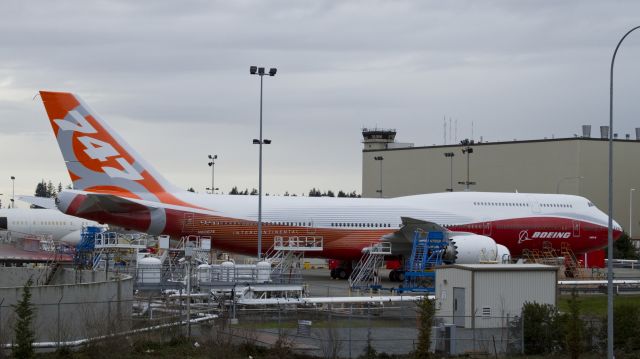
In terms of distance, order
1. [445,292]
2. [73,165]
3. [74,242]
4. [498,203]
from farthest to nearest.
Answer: [74,242] → [498,203] → [73,165] → [445,292]

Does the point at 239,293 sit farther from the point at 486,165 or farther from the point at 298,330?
the point at 486,165

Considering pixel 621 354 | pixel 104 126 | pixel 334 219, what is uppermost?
pixel 104 126

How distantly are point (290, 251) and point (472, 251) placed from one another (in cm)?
898

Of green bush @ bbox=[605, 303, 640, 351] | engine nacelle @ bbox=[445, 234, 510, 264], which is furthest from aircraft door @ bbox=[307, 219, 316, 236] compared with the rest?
green bush @ bbox=[605, 303, 640, 351]

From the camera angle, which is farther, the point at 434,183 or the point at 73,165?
the point at 434,183

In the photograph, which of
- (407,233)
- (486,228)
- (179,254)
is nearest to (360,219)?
(407,233)

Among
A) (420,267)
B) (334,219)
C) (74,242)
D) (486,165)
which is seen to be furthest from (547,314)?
(486,165)

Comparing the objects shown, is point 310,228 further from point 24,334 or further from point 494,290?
point 24,334

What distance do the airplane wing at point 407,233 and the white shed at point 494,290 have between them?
58.5ft

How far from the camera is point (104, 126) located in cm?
4719

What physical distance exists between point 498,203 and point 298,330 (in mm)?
29661

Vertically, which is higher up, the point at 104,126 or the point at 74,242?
the point at 104,126

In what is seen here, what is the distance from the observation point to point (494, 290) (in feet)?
110

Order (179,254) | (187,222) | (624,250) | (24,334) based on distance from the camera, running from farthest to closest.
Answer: (624,250), (179,254), (187,222), (24,334)
